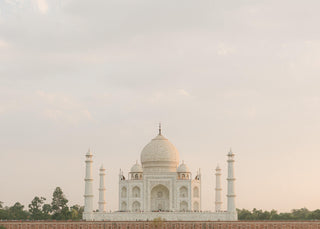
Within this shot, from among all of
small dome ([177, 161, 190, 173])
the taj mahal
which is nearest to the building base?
the taj mahal

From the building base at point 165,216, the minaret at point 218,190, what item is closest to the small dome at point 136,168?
the building base at point 165,216

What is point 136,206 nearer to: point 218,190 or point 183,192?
point 183,192

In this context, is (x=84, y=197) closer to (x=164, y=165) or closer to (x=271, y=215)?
(x=164, y=165)

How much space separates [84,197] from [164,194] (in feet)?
32.7

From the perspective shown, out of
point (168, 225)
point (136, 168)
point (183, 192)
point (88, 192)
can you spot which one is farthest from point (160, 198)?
point (168, 225)

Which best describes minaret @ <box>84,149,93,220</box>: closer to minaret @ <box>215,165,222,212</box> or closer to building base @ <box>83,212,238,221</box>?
building base @ <box>83,212,238,221</box>

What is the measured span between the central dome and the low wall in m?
12.1

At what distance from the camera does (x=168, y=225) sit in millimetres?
52438

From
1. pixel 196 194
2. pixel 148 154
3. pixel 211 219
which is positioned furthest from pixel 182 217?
pixel 148 154

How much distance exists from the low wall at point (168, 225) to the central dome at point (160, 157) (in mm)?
12107

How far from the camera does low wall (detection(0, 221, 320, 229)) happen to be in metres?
52.0

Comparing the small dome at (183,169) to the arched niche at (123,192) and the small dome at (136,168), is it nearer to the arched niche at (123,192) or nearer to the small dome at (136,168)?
the small dome at (136,168)

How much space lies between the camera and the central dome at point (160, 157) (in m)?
64.1

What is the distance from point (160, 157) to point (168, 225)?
13.0 m
